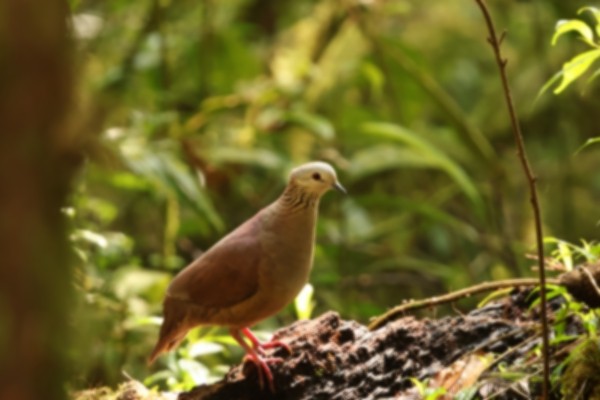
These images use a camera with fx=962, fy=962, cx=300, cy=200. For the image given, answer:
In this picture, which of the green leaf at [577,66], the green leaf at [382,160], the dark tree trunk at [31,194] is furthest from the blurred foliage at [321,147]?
the dark tree trunk at [31,194]

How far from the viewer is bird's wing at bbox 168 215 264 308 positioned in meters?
2.59

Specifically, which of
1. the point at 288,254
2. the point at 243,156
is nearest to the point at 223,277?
the point at 288,254

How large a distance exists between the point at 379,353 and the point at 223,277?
467 mm

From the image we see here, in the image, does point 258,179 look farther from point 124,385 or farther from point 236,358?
point 124,385

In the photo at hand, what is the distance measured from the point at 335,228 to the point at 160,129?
1483 millimetres

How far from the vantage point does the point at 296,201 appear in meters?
2.73

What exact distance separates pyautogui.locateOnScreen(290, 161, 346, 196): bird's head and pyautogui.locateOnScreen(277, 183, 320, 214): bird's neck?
1cm

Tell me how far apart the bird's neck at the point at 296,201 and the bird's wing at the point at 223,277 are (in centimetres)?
14

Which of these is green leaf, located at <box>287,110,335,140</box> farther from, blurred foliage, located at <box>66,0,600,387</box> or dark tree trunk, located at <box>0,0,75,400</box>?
dark tree trunk, located at <box>0,0,75,400</box>

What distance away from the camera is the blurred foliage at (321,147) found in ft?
13.9

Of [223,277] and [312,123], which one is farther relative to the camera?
[312,123]

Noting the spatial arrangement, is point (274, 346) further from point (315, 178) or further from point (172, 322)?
point (315, 178)

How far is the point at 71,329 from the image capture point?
42.8 inches

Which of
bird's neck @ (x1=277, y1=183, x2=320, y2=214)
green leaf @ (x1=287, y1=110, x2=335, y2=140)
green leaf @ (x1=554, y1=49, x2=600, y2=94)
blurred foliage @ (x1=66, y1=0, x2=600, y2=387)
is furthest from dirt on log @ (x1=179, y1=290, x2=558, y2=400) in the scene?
green leaf @ (x1=287, y1=110, x2=335, y2=140)
